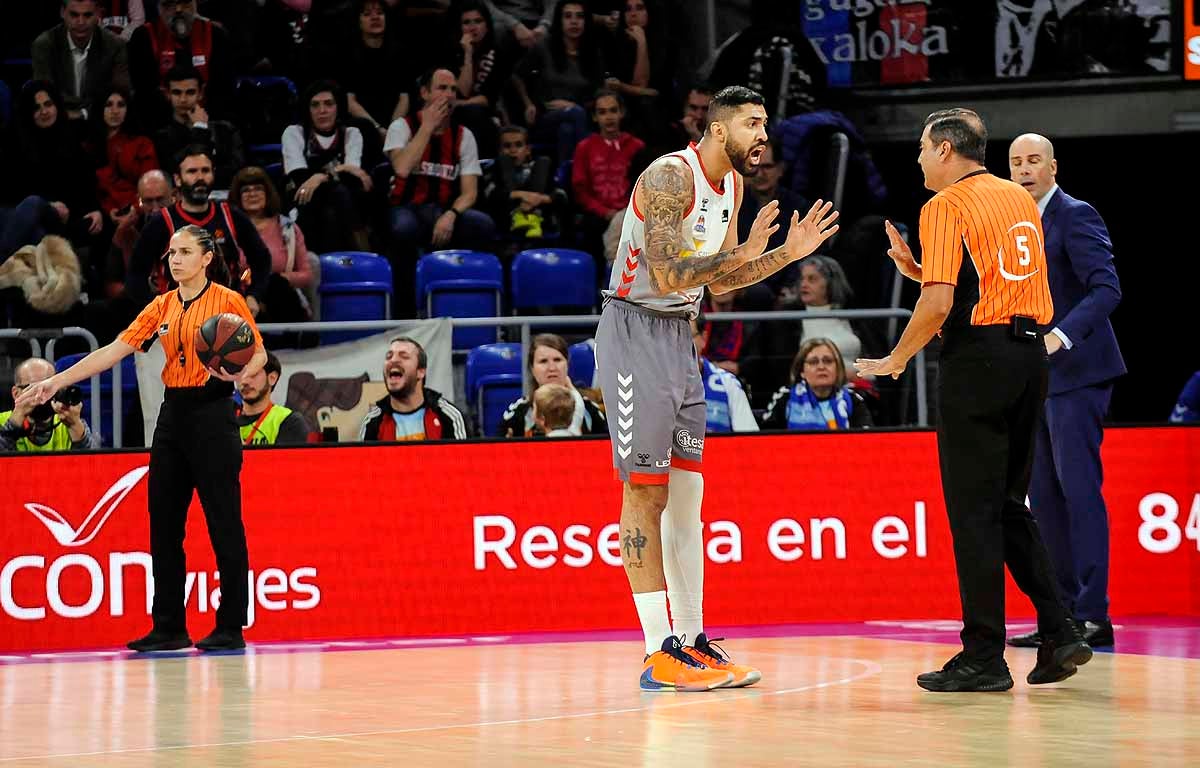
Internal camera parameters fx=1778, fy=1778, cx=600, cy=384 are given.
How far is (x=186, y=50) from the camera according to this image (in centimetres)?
1488

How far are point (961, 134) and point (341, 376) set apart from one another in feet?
17.4

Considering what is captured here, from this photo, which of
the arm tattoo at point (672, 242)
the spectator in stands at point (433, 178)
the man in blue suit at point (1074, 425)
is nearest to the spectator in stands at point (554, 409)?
the man in blue suit at point (1074, 425)

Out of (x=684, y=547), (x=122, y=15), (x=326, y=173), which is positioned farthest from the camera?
(x=122, y=15)

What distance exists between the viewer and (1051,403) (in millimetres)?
8227

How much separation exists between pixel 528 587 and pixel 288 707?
3333mm

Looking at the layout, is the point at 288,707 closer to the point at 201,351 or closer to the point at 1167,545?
the point at 201,351

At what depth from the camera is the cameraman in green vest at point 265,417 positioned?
10.4m

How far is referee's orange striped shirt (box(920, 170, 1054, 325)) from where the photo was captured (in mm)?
6309

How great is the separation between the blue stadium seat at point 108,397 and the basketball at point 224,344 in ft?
7.28

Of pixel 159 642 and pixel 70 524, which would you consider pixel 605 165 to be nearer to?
pixel 70 524

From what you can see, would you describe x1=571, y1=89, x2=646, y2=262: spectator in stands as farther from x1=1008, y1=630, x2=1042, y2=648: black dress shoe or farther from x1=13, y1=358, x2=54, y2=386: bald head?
x1=1008, y1=630, x2=1042, y2=648: black dress shoe

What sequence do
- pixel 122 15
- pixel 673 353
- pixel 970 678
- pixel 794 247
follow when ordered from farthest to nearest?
1. pixel 122 15
2. pixel 673 353
3. pixel 794 247
4. pixel 970 678

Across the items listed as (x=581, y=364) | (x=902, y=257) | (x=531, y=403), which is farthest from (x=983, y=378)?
(x=581, y=364)

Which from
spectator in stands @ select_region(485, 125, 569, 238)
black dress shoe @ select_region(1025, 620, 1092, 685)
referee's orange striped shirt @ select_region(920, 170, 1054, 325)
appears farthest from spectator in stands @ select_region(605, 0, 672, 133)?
black dress shoe @ select_region(1025, 620, 1092, 685)
